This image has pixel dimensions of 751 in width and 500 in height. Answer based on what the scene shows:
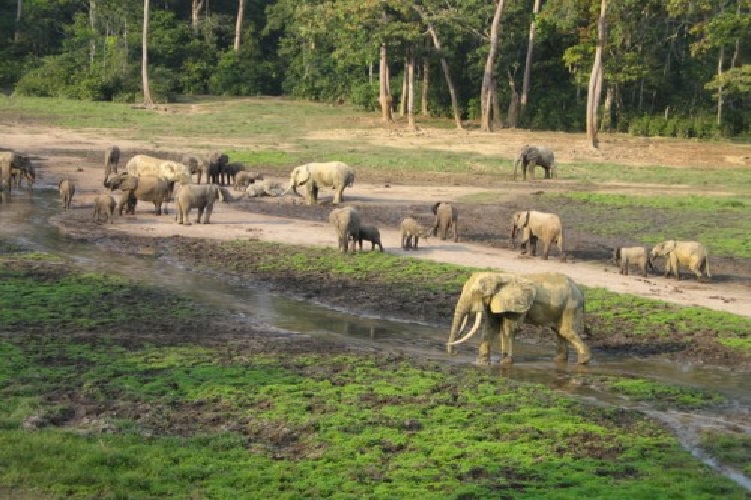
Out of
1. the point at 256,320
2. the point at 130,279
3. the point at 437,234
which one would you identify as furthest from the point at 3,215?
the point at 256,320

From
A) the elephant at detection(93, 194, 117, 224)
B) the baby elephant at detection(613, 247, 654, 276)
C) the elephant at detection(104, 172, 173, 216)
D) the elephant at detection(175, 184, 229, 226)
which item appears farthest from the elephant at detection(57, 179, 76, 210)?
the baby elephant at detection(613, 247, 654, 276)

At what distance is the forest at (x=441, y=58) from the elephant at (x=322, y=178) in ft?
59.4

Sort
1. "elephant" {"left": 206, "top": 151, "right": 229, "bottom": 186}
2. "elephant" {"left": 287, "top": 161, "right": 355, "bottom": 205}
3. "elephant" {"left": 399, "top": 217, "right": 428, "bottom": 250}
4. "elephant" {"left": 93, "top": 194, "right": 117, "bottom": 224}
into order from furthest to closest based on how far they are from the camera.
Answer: "elephant" {"left": 206, "top": 151, "right": 229, "bottom": 186} → "elephant" {"left": 287, "top": 161, "right": 355, "bottom": 205} → "elephant" {"left": 93, "top": 194, "right": 117, "bottom": 224} → "elephant" {"left": 399, "top": 217, "right": 428, "bottom": 250}

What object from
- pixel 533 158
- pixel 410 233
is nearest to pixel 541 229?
pixel 410 233

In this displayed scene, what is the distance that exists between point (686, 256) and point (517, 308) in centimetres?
792

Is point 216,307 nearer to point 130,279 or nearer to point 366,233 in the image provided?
point 130,279

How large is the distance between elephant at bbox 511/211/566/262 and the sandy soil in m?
0.37

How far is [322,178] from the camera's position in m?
31.8

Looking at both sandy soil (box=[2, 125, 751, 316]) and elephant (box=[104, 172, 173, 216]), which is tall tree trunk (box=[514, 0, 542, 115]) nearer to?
sandy soil (box=[2, 125, 751, 316])

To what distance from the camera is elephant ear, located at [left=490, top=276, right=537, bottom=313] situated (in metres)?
15.9

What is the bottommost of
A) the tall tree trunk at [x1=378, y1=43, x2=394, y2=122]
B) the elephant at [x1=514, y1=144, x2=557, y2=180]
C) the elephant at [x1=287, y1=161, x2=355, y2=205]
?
the elephant at [x1=287, y1=161, x2=355, y2=205]

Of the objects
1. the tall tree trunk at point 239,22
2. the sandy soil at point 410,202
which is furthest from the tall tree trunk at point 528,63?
the tall tree trunk at point 239,22

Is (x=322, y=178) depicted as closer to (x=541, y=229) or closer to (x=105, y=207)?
(x=105, y=207)

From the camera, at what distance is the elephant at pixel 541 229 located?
78.7ft
